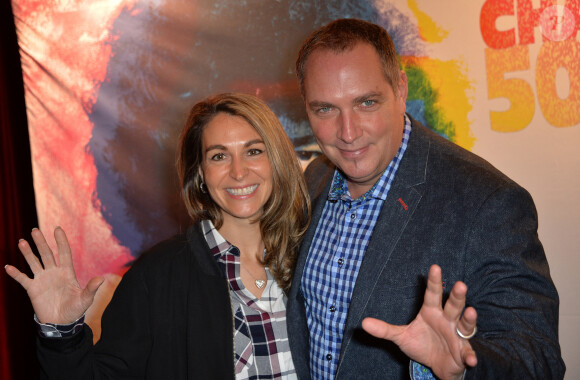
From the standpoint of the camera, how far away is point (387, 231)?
61.6 inches

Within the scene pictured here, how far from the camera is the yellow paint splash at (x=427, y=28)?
297cm

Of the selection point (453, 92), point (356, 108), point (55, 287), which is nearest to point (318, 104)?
point (356, 108)

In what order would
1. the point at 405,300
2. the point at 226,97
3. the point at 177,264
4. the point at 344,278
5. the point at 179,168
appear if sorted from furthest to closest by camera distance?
the point at 179,168 → the point at 226,97 → the point at 177,264 → the point at 344,278 → the point at 405,300

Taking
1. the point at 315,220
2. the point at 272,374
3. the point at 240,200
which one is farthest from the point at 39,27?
the point at 272,374

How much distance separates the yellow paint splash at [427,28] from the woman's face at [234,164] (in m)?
1.55

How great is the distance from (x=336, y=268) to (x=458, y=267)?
1.41ft

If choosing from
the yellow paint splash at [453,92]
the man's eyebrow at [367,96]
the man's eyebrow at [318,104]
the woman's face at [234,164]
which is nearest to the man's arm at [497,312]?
the man's eyebrow at [367,96]

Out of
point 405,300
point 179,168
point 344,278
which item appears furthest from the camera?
point 179,168

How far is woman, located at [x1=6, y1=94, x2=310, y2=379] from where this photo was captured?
152 cm

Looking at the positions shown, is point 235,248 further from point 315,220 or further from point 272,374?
point 272,374

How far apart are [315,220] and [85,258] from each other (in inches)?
80.7

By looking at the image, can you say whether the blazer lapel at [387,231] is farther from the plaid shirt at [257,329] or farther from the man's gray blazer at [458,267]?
the plaid shirt at [257,329]

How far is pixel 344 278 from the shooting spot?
65.9 inches

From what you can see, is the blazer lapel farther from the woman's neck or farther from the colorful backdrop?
the colorful backdrop
